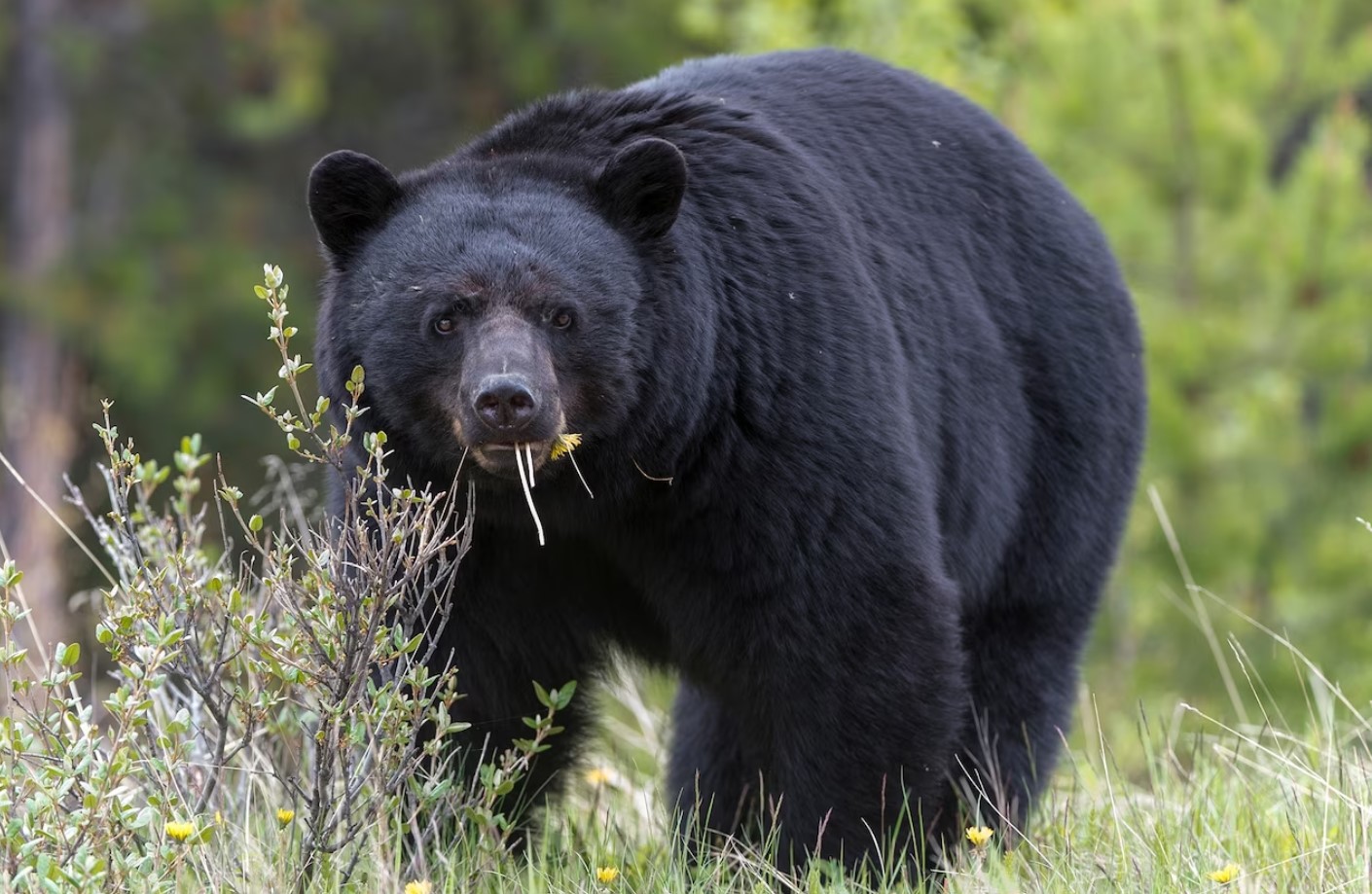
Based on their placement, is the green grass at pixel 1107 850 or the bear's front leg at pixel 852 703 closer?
the green grass at pixel 1107 850

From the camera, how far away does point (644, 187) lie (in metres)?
4.02

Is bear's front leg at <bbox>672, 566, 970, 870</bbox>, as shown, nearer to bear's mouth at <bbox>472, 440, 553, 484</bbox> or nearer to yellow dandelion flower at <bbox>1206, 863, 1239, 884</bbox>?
bear's mouth at <bbox>472, 440, 553, 484</bbox>

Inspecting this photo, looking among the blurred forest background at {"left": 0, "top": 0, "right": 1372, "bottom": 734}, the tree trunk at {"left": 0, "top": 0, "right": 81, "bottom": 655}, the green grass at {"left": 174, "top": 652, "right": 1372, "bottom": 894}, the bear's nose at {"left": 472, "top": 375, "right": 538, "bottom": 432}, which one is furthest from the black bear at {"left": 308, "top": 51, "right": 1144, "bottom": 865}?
the tree trunk at {"left": 0, "top": 0, "right": 81, "bottom": 655}

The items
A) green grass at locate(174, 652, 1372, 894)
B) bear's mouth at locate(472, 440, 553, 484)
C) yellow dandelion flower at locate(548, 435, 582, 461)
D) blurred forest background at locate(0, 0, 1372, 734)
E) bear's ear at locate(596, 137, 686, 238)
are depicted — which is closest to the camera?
green grass at locate(174, 652, 1372, 894)

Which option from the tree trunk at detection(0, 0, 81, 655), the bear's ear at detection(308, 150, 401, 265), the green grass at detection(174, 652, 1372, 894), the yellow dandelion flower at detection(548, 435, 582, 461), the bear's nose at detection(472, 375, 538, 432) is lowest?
the tree trunk at detection(0, 0, 81, 655)

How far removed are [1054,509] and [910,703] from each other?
1096mm

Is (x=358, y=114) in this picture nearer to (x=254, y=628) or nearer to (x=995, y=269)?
(x=995, y=269)

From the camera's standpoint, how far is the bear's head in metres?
3.86

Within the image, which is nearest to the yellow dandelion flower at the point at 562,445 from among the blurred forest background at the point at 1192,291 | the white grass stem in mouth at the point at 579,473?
the white grass stem in mouth at the point at 579,473

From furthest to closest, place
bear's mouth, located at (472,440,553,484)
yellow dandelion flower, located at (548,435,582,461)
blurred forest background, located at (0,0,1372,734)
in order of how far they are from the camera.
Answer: blurred forest background, located at (0,0,1372,734) → yellow dandelion flower, located at (548,435,582,461) → bear's mouth, located at (472,440,553,484)

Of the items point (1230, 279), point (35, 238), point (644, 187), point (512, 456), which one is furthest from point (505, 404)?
point (35, 238)

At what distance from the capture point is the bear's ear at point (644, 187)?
156 inches

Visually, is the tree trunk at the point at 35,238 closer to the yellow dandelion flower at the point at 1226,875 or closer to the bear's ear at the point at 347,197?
the bear's ear at the point at 347,197

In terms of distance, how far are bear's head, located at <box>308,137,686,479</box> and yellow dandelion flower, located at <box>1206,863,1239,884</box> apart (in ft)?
4.84
